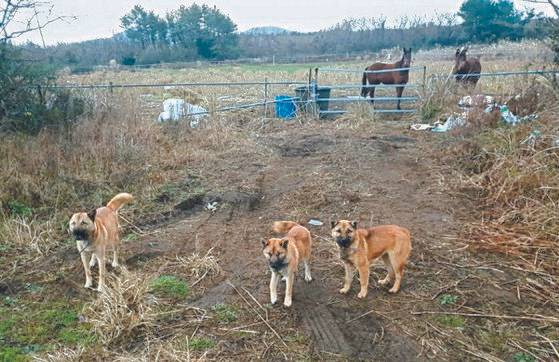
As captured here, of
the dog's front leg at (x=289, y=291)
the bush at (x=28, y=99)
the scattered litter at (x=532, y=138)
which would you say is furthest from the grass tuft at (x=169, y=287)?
the scattered litter at (x=532, y=138)

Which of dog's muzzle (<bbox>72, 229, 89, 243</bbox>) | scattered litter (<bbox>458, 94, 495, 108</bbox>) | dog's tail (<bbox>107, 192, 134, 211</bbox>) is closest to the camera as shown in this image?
dog's muzzle (<bbox>72, 229, 89, 243</bbox>)

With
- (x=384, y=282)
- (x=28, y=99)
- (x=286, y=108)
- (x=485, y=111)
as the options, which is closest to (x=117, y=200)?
(x=384, y=282)

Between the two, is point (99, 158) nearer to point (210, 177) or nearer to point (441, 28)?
point (210, 177)

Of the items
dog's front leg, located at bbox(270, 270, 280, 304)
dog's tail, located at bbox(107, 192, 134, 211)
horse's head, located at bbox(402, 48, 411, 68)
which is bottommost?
dog's front leg, located at bbox(270, 270, 280, 304)

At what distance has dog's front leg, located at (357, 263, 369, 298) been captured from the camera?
443 cm

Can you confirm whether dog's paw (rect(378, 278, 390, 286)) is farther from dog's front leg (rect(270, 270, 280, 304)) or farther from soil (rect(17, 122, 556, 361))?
dog's front leg (rect(270, 270, 280, 304))

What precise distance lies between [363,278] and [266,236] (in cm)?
197

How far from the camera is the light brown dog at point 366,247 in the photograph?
14.2 feet

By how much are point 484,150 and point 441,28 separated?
44278mm

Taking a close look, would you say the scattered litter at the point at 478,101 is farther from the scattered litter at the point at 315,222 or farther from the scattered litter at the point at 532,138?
the scattered litter at the point at 315,222

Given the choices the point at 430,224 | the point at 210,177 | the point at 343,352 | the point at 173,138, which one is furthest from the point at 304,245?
the point at 173,138

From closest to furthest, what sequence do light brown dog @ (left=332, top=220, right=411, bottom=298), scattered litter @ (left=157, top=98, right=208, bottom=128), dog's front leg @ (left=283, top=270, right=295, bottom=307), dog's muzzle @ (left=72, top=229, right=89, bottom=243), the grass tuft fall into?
light brown dog @ (left=332, top=220, right=411, bottom=298) < dog's front leg @ (left=283, top=270, right=295, bottom=307) < dog's muzzle @ (left=72, top=229, right=89, bottom=243) < the grass tuft < scattered litter @ (left=157, top=98, right=208, bottom=128)

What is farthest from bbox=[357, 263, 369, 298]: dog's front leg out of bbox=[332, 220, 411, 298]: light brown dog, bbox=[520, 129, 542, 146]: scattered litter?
bbox=[520, 129, 542, 146]: scattered litter

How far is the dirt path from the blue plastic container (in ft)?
10.5
